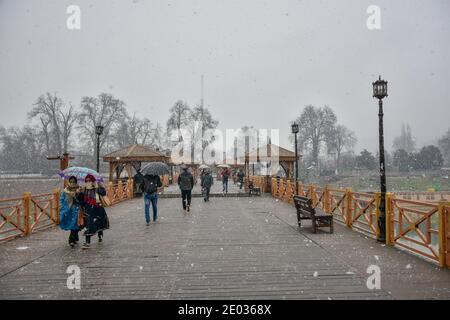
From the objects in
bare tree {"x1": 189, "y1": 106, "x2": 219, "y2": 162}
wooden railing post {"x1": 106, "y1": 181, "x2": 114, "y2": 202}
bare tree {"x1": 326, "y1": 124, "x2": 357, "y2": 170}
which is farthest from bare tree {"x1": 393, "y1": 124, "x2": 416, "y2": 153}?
wooden railing post {"x1": 106, "y1": 181, "x2": 114, "y2": 202}

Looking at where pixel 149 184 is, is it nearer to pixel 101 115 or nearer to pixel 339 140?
pixel 101 115

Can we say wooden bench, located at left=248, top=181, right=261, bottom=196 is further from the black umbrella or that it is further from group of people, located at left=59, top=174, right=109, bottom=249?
group of people, located at left=59, top=174, right=109, bottom=249

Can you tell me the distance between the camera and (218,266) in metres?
5.31

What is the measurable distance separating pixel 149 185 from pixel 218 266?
187 inches

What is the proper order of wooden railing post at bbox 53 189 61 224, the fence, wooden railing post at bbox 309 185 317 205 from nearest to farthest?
the fence
wooden railing post at bbox 53 189 61 224
wooden railing post at bbox 309 185 317 205

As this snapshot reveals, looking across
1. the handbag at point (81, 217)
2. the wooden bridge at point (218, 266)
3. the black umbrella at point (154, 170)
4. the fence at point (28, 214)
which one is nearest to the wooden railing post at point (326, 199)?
the wooden bridge at point (218, 266)

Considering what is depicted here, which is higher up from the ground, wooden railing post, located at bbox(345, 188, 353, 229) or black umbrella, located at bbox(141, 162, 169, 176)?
black umbrella, located at bbox(141, 162, 169, 176)

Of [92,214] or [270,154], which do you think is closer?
[92,214]

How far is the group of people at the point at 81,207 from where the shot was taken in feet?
21.6

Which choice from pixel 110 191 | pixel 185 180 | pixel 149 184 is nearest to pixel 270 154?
pixel 185 180

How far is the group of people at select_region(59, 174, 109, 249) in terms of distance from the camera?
657cm

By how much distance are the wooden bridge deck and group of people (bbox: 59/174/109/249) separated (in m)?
0.42

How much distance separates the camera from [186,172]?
39.6 ft
